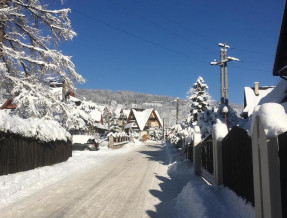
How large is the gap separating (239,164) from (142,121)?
86.1 meters

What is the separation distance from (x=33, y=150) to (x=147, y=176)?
5279 millimetres

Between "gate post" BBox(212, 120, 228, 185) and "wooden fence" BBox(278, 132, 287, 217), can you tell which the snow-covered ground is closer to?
"gate post" BBox(212, 120, 228, 185)

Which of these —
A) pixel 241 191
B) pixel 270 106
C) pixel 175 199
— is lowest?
pixel 175 199

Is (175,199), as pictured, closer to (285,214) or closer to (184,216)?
(184,216)

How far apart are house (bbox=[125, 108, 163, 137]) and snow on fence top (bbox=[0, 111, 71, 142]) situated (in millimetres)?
72959

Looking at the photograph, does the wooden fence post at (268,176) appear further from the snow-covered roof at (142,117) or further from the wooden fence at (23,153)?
the snow-covered roof at (142,117)

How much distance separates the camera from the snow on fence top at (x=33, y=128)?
11.1m

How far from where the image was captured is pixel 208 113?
2119 centimetres

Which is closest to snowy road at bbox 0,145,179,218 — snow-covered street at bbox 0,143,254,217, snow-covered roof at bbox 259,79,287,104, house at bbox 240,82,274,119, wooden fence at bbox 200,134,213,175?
snow-covered street at bbox 0,143,254,217

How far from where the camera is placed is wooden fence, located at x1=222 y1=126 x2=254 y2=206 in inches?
212

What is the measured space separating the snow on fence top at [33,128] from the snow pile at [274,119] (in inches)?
382

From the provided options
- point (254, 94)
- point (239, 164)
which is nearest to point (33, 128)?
point (239, 164)

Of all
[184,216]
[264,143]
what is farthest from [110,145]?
[264,143]

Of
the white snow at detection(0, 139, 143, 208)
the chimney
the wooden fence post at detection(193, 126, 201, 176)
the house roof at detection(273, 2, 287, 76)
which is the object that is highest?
the chimney
